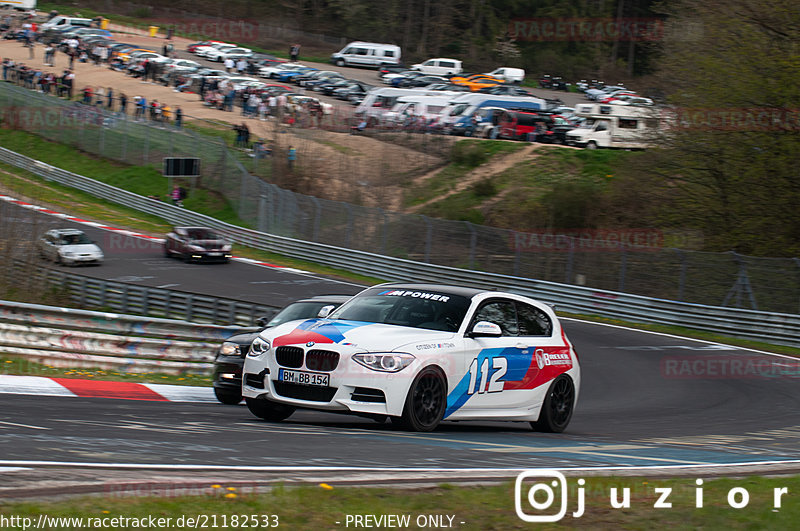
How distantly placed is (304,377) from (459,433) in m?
1.79

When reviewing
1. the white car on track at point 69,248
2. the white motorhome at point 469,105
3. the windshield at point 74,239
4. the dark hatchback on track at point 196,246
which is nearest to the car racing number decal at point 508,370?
the white car on track at point 69,248

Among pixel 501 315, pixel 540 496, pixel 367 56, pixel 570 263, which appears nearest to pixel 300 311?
pixel 501 315

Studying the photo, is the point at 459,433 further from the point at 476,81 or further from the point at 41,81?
the point at 476,81

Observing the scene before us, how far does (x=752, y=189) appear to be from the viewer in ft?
103

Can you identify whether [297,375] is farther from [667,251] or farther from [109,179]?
[109,179]

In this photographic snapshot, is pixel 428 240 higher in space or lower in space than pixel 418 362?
lower

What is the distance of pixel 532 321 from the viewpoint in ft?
35.4

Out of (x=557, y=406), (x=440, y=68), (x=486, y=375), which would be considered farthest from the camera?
(x=440, y=68)

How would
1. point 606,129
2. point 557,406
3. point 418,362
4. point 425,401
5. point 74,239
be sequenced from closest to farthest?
point 418,362 → point 425,401 → point 557,406 → point 74,239 → point 606,129

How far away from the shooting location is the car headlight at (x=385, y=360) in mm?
8570

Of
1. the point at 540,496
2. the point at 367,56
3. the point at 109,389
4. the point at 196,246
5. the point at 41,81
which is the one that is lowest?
the point at 196,246

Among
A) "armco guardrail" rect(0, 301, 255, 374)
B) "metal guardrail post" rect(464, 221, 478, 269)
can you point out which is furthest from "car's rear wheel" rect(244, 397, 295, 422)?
"metal guardrail post" rect(464, 221, 478, 269)

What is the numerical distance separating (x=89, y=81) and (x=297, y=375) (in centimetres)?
6067

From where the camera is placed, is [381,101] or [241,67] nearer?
[381,101]
